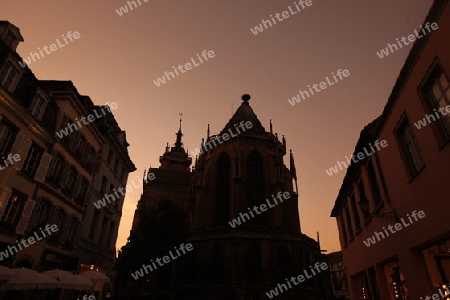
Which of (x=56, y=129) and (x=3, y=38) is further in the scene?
(x=56, y=129)

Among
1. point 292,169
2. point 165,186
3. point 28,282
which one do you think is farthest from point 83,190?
point 165,186

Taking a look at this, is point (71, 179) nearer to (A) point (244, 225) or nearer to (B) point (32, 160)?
(B) point (32, 160)

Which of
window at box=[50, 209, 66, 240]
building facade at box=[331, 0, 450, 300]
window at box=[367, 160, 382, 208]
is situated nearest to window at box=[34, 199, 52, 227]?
window at box=[50, 209, 66, 240]

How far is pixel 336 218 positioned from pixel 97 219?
16.6 meters

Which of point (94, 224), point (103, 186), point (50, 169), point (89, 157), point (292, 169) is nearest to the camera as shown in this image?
point (50, 169)

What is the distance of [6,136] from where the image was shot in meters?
12.0

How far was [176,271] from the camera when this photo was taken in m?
28.4

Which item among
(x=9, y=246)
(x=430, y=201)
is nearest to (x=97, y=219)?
(x=9, y=246)

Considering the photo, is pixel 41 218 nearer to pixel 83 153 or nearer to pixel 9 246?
pixel 9 246

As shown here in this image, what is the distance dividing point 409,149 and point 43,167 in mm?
14958

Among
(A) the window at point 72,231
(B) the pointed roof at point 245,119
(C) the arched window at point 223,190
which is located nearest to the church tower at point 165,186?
(C) the arched window at point 223,190

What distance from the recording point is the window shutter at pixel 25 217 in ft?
40.9

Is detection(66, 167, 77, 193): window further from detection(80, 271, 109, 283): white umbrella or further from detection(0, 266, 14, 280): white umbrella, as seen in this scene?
detection(0, 266, 14, 280): white umbrella

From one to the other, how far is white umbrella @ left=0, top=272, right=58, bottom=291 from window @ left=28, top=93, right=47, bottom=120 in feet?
23.1
